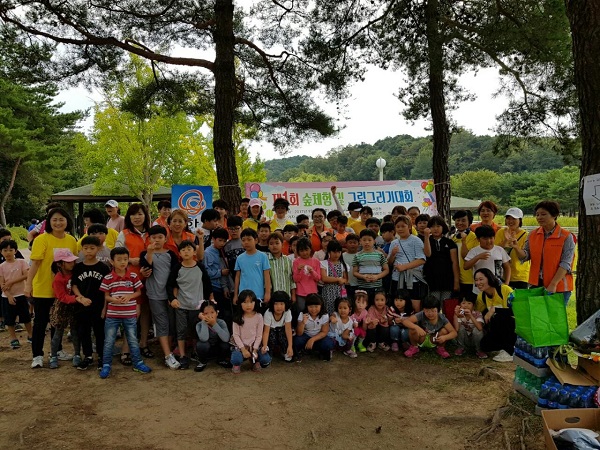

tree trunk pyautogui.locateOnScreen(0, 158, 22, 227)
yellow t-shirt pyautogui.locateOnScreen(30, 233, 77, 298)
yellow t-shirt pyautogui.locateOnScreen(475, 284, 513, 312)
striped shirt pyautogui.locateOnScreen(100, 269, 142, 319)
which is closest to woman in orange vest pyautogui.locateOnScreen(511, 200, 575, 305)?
yellow t-shirt pyautogui.locateOnScreen(475, 284, 513, 312)

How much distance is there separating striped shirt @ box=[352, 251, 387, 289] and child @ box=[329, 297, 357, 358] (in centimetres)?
44

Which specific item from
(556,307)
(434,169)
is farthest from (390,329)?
(434,169)

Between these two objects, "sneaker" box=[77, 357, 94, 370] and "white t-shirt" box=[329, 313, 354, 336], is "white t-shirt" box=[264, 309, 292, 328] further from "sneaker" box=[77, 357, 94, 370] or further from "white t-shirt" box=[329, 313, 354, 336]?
"sneaker" box=[77, 357, 94, 370]

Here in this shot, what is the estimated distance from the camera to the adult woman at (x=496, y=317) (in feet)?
13.2

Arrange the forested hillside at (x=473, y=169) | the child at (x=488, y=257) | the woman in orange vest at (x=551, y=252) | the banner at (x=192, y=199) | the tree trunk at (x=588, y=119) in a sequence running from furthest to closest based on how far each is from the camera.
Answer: the forested hillside at (x=473, y=169)
the banner at (x=192, y=199)
the child at (x=488, y=257)
the woman in orange vest at (x=551, y=252)
the tree trunk at (x=588, y=119)

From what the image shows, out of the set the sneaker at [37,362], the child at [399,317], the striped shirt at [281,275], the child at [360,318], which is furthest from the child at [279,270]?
the sneaker at [37,362]

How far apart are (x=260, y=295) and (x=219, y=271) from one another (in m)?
0.52

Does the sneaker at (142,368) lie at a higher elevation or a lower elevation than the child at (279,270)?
lower

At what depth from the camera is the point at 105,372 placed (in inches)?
146

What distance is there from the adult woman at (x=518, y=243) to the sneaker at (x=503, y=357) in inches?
30.0

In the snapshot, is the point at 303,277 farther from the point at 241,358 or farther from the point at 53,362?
the point at 53,362

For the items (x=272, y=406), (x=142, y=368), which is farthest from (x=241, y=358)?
(x=142, y=368)

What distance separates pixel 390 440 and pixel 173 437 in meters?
1.41

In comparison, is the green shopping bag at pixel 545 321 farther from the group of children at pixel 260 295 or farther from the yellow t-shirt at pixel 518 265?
the yellow t-shirt at pixel 518 265
